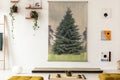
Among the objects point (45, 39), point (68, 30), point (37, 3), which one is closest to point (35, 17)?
point (37, 3)

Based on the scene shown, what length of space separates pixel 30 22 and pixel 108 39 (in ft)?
6.64

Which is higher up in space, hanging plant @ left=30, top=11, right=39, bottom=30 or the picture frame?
the picture frame

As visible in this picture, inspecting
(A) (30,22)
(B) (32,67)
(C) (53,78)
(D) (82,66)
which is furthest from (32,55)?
(C) (53,78)

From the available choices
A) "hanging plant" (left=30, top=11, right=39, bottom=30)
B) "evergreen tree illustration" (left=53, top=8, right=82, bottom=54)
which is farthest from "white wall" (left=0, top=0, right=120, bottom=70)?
"evergreen tree illustration" (left=53, top=8, right=82, bottom=54)

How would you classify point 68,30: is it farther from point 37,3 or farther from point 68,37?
point 37,3

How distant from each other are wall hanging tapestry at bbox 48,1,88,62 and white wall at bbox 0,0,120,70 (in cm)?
13

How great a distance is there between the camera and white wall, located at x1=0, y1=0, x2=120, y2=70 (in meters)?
6.98

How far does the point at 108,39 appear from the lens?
275 inches

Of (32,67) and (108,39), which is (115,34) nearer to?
(108,39)

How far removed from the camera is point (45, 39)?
702cm

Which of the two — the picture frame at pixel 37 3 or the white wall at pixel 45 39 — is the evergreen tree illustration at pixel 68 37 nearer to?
the white wall at pixel 45 39

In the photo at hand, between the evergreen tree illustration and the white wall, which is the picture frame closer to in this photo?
the white wall

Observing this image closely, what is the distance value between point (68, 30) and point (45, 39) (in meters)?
0.63

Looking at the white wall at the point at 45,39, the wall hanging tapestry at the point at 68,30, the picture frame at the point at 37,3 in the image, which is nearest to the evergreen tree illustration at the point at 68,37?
the wall hanging tapestry at the point at 68,30
